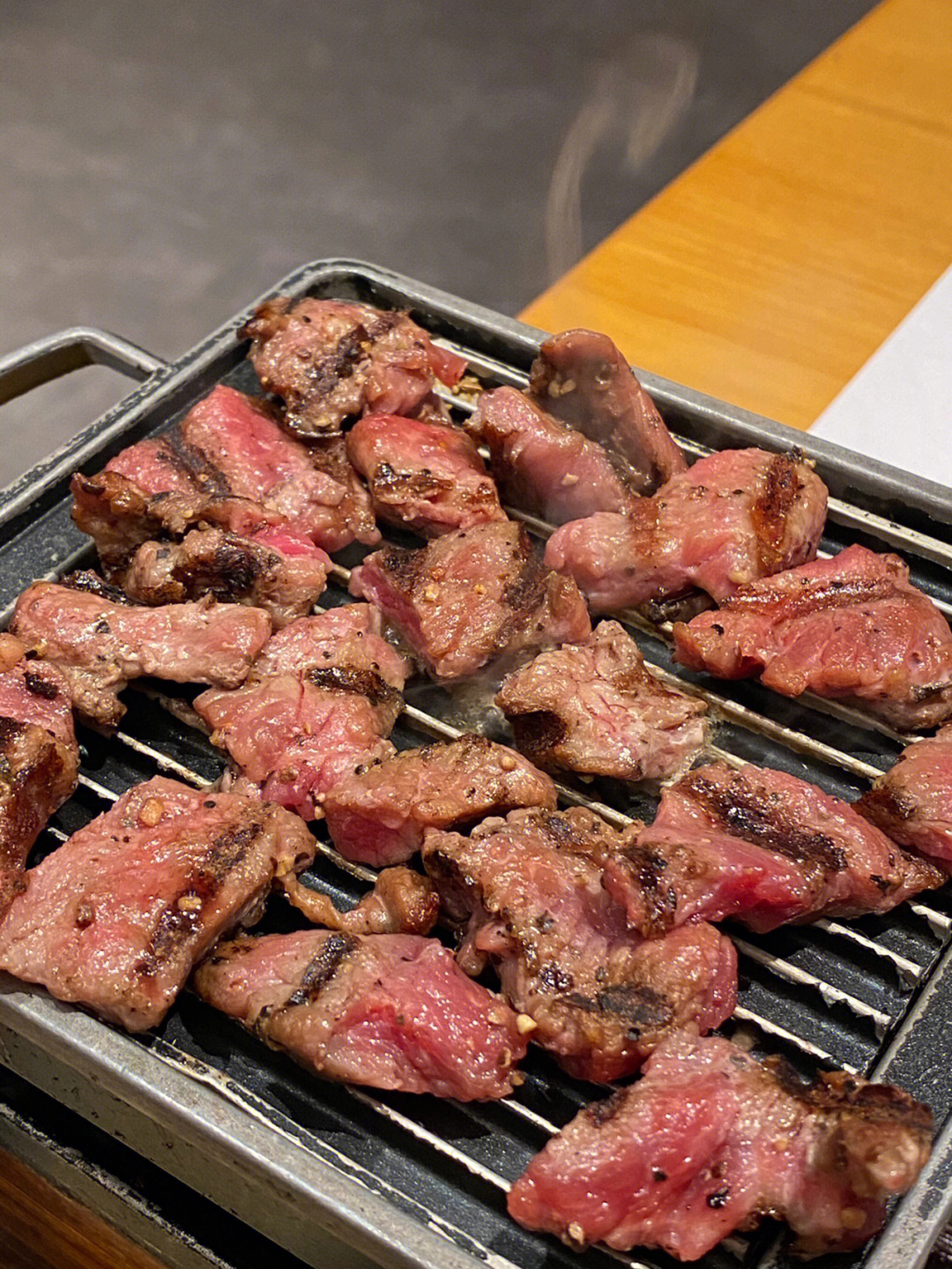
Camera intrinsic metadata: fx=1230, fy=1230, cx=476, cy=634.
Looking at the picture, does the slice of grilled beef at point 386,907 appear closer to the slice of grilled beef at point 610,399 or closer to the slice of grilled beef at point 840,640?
the slice of grilled beef at point 840,640

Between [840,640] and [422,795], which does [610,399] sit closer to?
[840,640]

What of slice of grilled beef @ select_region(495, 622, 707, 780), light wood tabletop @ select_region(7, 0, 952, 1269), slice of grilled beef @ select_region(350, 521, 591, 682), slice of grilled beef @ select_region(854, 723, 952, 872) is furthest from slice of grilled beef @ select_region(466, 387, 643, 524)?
light wood tabletop @ select_region(7, 0, 952, 1269)

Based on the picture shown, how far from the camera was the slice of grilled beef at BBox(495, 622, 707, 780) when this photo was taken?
93.5 inches

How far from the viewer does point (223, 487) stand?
9.39ft

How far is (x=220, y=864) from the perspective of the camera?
217 centimetres

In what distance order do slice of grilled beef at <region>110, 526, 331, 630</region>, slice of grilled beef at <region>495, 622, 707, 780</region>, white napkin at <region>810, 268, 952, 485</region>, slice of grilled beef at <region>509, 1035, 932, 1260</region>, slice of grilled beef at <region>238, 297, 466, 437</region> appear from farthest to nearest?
1. white napkin at <region>810, 268, 952, 485</region>
2. slice of grilled beef at <region>238, 297, 466, 437</region>
3. slice of grilled beef at <region>110, 526, 331, 630</region>
4. slice of grilled beef at <region>495, 622, 707, 780</region>
5. slice of grilled beef at <region>509, 1035, 932, 1260</region>

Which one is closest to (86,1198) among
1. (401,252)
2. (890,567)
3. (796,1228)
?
(796,1228)

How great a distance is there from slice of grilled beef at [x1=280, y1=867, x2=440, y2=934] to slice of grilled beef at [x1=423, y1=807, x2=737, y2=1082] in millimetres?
43

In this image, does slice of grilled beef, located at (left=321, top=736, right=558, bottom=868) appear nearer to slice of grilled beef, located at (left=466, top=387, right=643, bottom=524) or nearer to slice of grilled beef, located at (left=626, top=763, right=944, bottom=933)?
slice of grilled beef, located at (left=626, top=763, right=944, bottom=933)

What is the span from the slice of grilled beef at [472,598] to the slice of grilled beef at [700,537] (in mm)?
116

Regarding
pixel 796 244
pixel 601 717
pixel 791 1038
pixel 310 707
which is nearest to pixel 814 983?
pixel 791 1038

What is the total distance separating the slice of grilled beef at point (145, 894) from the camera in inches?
80.0

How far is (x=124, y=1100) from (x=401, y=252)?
5.26 metres

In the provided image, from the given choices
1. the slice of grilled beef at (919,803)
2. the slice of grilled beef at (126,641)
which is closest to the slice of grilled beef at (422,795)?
the slice of grilled beef at (126,641)
